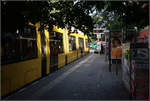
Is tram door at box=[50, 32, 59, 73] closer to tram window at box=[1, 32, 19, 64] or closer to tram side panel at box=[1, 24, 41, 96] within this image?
tram side panel at box=[1, 24, 41, 96]

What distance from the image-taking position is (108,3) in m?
5.21

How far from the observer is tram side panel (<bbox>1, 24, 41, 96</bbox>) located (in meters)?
5.27

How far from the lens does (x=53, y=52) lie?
977 cm

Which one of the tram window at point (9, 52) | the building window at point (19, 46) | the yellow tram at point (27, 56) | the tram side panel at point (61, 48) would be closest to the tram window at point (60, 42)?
the tram side panel at point (61, 48)

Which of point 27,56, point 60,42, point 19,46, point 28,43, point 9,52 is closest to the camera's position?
point 9,52

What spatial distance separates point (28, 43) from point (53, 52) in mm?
2988

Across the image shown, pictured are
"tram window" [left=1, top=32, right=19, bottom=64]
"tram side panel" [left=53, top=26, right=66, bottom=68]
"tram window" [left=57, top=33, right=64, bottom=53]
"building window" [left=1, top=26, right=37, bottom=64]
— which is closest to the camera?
"building window" [left=1, top=26, right=37, bottom=64]

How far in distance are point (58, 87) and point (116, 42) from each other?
6606 millimetres

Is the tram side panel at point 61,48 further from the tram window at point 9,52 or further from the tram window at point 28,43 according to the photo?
the tram window at point 9,52

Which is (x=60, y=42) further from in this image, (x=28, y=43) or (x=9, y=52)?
(x=9, y=52)

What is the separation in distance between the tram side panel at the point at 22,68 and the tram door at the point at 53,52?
162 cm

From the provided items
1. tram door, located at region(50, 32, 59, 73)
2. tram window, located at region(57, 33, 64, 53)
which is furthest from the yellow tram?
tram window, located at region(57, 33, 64, 53)

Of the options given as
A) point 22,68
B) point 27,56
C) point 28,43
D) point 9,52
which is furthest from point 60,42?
point 9,52

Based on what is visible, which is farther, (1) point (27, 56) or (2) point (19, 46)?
(1) point (27, 56)
